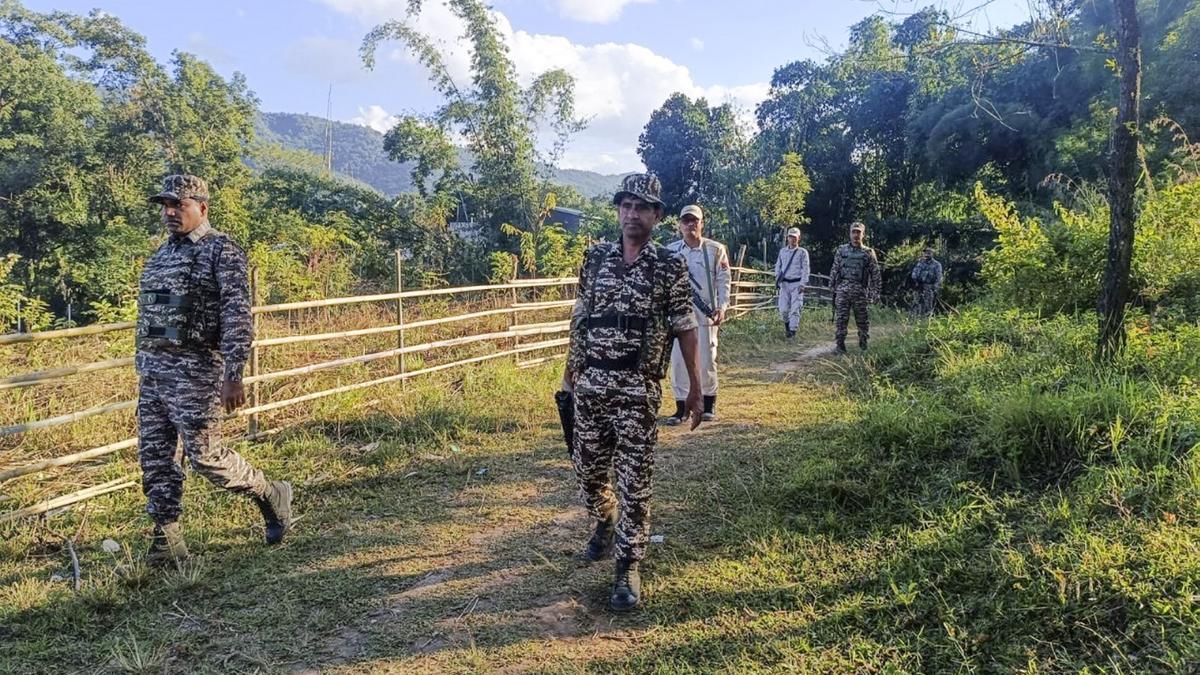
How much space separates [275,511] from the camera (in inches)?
130

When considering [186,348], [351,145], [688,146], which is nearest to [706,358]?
[186,348]

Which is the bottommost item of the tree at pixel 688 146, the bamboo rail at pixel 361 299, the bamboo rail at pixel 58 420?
the bamboo rail at pixel 58 420

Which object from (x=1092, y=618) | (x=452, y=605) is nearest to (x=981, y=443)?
(x=1092, y=618)

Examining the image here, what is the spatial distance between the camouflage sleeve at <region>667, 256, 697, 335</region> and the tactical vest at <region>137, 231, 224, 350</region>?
201 centimetres

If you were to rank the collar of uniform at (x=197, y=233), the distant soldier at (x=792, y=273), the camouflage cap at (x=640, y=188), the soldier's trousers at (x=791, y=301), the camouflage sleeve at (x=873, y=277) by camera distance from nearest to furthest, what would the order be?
the camouflage cap at (x=640, y=188)
the collar of uniform at (x=197, y=233)
the camouflage sleeve at (x=873, y=277)
the distant soldier at (x=792, y=273)
the soldier's trousers at (x=791, y=301)

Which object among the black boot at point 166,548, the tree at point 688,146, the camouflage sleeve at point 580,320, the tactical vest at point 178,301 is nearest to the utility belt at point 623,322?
the camouflage sleeve at point 580,320

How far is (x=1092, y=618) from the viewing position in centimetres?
217

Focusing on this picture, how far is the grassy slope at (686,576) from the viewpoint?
226 cm

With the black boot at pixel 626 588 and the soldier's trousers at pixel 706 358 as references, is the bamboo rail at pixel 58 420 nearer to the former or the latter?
the black boot at pixel 626 588

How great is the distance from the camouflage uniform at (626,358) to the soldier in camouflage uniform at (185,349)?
5.01 feet

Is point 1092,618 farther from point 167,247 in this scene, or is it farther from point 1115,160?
point 167,247

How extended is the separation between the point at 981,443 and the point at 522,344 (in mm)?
5405

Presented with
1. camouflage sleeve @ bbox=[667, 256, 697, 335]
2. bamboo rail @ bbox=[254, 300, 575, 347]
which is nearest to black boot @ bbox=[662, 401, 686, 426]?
bamboo rail @ bbox=[254, 300, 575, 347]

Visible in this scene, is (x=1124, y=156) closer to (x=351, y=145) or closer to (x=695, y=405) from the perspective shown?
(x=695, y=405)
